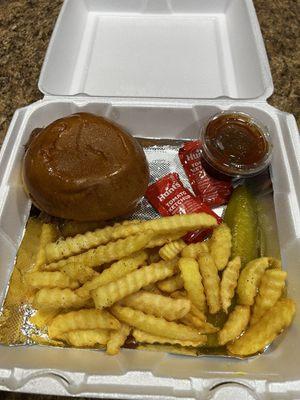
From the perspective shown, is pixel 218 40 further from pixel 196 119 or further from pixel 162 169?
pixel 162 169

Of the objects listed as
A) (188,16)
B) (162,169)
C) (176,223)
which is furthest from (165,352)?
(188,16)

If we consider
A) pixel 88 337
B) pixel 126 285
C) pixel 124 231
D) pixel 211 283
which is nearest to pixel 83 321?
pixel 88 337

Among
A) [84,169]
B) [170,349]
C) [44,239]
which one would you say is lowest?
[170,349]

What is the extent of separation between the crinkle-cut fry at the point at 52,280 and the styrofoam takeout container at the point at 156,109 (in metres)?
0.21

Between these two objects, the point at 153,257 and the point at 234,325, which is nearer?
the point at 234,325

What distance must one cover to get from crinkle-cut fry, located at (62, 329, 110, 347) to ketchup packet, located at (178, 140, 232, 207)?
25.8 inches

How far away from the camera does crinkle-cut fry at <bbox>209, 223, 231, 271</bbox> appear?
1.29 meters

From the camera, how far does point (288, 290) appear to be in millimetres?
1352

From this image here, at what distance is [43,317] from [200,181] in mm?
778

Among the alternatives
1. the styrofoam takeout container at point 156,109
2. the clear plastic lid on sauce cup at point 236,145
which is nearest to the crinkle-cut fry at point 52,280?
the styrofoam takeout container at point 156,109

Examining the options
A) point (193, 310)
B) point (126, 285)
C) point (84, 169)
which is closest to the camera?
point (126, 285)

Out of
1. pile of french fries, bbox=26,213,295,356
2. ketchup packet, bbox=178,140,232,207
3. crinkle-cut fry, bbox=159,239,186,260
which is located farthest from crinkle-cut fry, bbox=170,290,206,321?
ketchup packet, bbox=178,140,232,207

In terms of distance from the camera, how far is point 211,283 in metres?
1.22

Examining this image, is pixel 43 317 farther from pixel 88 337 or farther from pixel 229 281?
pixel 229 281
